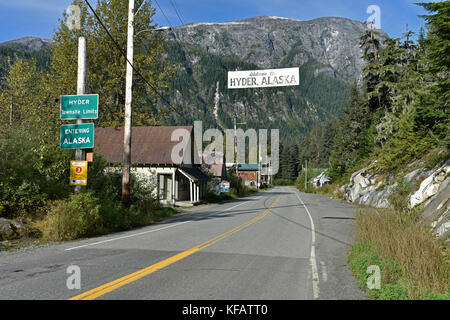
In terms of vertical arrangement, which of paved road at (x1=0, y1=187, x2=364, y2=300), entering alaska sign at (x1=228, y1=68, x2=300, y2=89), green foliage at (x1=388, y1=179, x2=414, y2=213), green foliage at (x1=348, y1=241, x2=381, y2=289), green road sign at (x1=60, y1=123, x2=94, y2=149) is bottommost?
paved road at (x1=0, y1=187, x2=364, y2=300)

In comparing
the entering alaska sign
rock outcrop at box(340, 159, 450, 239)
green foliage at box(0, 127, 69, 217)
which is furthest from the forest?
green foliage at box(0, 127, 69, 217)

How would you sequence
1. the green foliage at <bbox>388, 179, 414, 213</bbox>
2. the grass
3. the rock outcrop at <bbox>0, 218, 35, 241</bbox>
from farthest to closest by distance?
the green foliage at <bbox>388, 179, 414, 213</bbox> → the rock outcrop at <bbox>0, 218, 35, 241</bbox> → the grass

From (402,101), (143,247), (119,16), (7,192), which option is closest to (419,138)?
(402,101)

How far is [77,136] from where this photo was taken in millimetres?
13641

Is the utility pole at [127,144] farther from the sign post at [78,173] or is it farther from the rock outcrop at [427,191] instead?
the rock outcrop at [427,191]

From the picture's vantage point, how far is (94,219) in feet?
42.2

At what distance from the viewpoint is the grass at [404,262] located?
5.35 metres

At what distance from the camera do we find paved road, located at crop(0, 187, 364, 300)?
5.65 meters

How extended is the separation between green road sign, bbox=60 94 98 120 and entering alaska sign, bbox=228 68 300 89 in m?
7.93

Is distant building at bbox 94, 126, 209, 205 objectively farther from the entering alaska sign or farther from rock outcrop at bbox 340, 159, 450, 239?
rock outcrop at bbox 340, 159, 450, 239

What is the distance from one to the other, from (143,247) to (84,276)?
3.35 meters

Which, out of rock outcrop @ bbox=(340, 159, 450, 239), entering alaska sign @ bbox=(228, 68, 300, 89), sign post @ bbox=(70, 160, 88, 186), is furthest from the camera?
entering alaska sign @ bbox=(228, 68, 300, 89)

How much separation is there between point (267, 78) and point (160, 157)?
624 inches
